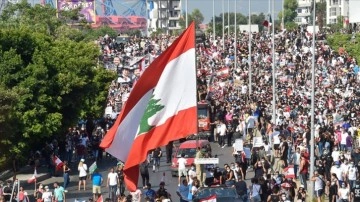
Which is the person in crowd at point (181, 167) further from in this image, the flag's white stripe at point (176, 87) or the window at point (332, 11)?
the window at point (332, 11)

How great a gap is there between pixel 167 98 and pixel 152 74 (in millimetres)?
493

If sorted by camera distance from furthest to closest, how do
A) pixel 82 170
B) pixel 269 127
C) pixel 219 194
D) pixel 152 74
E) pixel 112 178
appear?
pixel 269 127 → pixel 82 170 → pixel 112 178 → pixel 219 194 → pixel 152 74

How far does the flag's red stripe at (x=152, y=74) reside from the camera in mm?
22656

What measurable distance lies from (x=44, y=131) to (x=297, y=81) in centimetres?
2617

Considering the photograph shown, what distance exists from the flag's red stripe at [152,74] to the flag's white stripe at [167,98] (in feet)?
0.21

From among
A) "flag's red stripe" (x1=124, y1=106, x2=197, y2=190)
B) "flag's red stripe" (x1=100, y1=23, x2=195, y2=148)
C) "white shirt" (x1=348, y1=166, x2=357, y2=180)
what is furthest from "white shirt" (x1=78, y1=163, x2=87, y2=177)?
"flag's red stripe" (x1=124, y1=106, x2=197, y2=190)

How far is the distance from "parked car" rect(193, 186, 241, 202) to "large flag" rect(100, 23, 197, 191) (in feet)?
22.3

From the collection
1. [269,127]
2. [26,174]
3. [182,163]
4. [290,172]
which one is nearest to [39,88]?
[26,174]

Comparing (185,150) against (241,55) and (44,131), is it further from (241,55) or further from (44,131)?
(241,55)

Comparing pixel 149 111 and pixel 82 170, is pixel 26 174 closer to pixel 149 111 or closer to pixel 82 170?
pixel 82 170

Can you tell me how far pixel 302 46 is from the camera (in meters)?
84.6

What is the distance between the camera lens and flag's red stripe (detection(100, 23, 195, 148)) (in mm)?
22656

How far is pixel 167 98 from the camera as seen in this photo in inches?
914

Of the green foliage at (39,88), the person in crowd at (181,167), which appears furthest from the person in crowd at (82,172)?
the person in crowd at (181,167)
